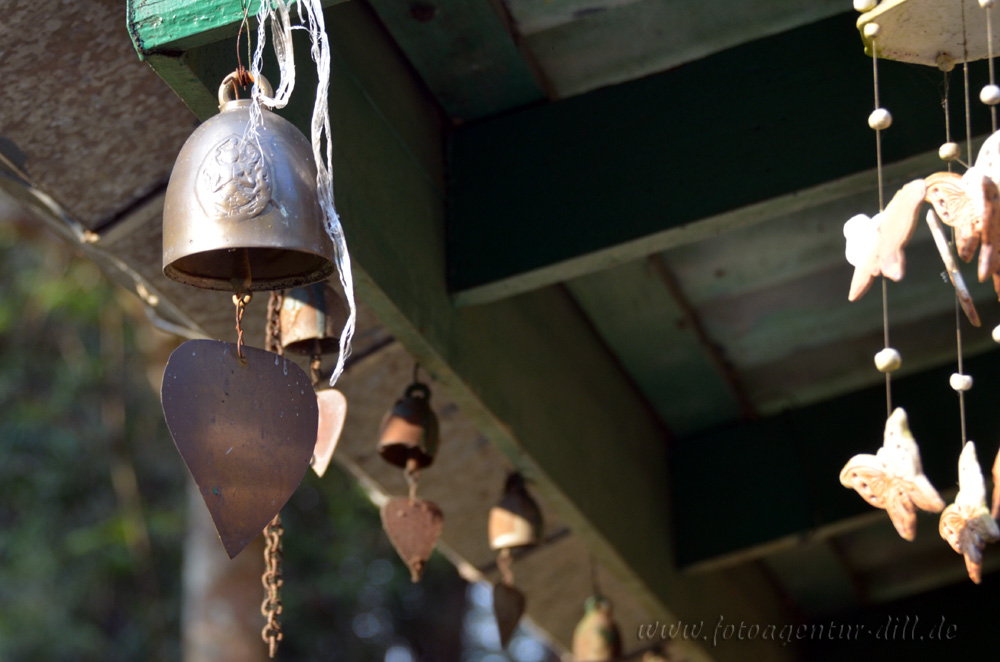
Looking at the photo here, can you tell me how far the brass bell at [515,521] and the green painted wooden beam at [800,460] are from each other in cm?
97

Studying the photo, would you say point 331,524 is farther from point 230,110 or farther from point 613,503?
point 230,110

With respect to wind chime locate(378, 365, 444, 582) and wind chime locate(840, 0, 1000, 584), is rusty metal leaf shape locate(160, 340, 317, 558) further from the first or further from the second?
wind chime locate(378, 365, 444, 582)

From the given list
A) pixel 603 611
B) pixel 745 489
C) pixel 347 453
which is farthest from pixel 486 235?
pixel 745 489

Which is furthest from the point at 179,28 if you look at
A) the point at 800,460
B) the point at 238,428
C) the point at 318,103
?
the point at 800,460

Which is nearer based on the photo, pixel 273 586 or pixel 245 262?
pixel 245 262

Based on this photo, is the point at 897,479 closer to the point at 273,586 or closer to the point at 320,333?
the point at 273,586

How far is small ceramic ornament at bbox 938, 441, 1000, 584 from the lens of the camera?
1.30 meters

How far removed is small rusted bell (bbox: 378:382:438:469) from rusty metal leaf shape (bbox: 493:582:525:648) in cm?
42

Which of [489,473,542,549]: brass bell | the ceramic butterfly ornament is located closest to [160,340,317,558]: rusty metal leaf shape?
the ceramic butterfly ornament

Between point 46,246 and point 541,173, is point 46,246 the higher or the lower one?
the higher one

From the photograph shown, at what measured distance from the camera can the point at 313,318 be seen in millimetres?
2006

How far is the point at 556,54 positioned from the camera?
237 centimetres

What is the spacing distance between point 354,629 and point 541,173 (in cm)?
574

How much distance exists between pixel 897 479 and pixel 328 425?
Answer: 0.93 metres
